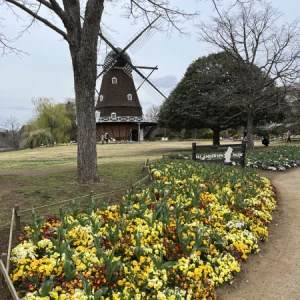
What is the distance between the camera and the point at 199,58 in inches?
989

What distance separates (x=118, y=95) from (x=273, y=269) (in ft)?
131

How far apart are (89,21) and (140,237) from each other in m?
5.99

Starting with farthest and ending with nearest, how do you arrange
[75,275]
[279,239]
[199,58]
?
[199,58]
[279,239]
[75,275]

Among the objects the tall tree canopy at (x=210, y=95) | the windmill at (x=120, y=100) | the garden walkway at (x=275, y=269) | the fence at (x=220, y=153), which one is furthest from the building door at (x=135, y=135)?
the garden walkway at (x=275, y=269)

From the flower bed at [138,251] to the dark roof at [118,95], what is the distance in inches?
1473

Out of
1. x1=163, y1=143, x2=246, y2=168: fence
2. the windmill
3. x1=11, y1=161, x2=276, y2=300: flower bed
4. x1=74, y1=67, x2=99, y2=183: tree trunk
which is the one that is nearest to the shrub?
the windmill

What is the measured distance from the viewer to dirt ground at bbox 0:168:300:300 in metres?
3.54

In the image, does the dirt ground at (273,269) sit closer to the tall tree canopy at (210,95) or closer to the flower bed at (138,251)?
the flower bed at (138,251)

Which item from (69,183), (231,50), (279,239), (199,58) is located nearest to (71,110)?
(199,58)

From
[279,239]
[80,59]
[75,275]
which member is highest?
[80,59]

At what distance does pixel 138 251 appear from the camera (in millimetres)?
3691

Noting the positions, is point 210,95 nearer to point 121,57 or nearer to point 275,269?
point 275,269

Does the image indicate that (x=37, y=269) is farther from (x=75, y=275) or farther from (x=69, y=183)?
(x=69, y=183)

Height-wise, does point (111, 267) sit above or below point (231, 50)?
below
